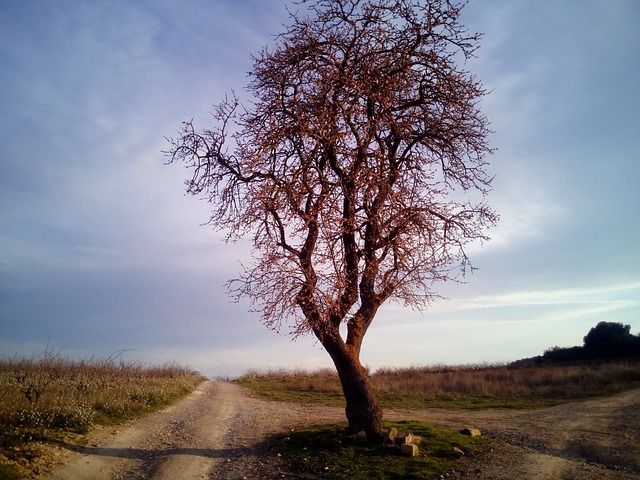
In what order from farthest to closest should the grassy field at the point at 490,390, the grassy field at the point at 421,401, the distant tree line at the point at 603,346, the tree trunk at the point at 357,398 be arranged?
the distant tree line at the point at 603,346 → the grassy field at the point at 490,390 → the tree trunk at the point at 357,398 → the grassy field at the point at 421,401

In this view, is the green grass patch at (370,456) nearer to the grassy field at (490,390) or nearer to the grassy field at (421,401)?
the grassy field at (421,401)

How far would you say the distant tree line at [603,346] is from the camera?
5109 cm

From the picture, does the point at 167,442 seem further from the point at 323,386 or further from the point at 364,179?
the point at 323,386

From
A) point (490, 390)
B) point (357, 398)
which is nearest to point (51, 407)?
point (357, 398)

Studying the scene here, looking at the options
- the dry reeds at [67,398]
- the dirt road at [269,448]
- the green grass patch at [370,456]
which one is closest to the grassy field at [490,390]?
the dirt road at [269,448]

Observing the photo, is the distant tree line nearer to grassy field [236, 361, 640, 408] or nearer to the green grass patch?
grassy field [236, 361, 640, 408]

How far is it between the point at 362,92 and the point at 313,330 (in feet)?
18.3

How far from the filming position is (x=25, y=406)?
1230 centimetres


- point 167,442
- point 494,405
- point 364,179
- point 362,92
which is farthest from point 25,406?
point 494,405

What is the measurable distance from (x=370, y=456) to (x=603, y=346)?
52772 mm

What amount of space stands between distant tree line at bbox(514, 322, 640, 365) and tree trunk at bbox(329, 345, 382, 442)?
47553mm

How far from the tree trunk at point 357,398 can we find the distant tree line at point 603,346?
47553 millimetres

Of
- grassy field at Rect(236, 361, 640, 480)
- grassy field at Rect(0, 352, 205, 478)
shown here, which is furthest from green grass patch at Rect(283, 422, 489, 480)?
grassy field at Rect(0, 352, 205, 478)

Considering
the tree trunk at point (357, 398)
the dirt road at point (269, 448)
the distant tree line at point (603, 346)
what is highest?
the distant tree line at point (603, 346)
